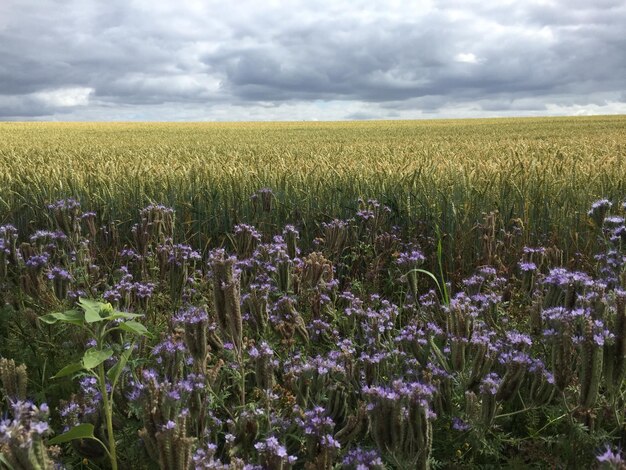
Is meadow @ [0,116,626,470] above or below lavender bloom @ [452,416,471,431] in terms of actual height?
above

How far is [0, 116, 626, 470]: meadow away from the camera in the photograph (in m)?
1.86

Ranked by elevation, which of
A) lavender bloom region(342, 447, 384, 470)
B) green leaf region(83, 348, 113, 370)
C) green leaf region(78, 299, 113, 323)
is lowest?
→ lavender bloom region(342, 447, 384, 470)

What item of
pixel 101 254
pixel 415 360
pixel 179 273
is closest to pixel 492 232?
pixel 415 360

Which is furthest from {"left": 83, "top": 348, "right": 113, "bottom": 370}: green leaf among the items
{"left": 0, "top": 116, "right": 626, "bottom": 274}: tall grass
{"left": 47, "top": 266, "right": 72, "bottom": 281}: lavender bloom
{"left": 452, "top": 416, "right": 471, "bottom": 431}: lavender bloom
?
{"left": 0, "top": 116, "right": 626, "bottom": 274}: tall grass

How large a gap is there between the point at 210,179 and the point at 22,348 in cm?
265

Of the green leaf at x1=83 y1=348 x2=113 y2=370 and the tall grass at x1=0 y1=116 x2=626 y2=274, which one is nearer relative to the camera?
the green leaf at x1=83 y1=348 x2=113 y2=370

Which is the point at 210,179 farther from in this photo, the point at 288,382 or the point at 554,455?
the point at 554,455

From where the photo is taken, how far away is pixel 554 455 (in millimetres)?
2246

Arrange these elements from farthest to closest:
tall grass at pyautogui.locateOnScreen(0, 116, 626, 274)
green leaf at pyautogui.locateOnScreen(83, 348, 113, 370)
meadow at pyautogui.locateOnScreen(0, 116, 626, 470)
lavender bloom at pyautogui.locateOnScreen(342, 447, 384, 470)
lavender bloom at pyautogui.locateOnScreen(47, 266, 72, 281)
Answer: tall grass at pyautogui.locateOnScreen(0, 116, 626, 274) < lavender bloom at pyautogui.locateOnScreen(47, 266, 72, 281) < meadow at pyautogui.locateOnScreen(0, 116, 626, 470) < green leaf at pyautogui.locateOnScreen(83, 348, 113, 370) < lavender bloom at pyautogui.locateOnScreen(342, 447, 384, 470)

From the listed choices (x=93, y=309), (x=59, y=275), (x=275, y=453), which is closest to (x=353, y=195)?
(x=59, y=275)

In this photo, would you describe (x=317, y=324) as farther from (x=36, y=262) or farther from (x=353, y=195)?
(x=353, y=195)

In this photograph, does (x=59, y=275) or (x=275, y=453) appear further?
(x=59, y=275)

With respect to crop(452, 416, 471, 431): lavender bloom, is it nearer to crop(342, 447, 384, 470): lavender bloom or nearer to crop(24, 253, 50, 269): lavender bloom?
crop(342, 447, 384, 470): lavender bloom

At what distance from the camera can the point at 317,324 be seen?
2.99 meters
